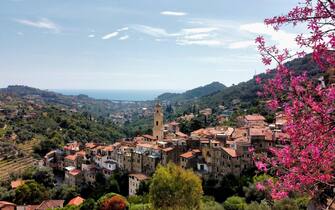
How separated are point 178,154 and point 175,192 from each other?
539 inches

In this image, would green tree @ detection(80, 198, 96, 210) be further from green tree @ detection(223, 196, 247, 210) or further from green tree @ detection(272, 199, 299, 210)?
green tree @ detection(272, 199, 299, 210)

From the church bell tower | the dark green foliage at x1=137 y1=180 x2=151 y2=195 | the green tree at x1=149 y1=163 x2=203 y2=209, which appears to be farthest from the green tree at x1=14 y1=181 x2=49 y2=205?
the green tree at x1=149 y1=163 x2=203 y2=209

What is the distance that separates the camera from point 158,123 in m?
54.0

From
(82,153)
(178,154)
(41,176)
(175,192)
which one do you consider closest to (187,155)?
(178,154)

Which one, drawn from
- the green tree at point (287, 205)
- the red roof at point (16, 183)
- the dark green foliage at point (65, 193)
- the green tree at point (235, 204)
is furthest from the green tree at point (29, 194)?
the green tree at point (287, 205)

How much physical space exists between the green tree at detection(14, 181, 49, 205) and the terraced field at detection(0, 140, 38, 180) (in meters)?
10.5

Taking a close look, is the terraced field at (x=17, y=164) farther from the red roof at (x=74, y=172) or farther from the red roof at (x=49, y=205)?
the red roof at (x=49, y=205)

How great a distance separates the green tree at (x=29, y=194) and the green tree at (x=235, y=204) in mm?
22885

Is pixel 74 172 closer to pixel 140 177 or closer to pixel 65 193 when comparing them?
pixel 65 193

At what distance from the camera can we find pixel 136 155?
45.9 meters

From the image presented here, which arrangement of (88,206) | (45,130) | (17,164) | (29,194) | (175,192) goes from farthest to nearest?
1. (45,130)
2. (17,164)
3. (29,194)
4. (88,206)
5. (175,192)

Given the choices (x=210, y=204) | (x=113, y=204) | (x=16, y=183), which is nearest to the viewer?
(x=210, y=204)

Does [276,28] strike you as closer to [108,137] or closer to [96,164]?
[96,164]

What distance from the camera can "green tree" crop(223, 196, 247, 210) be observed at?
28.3 meters
